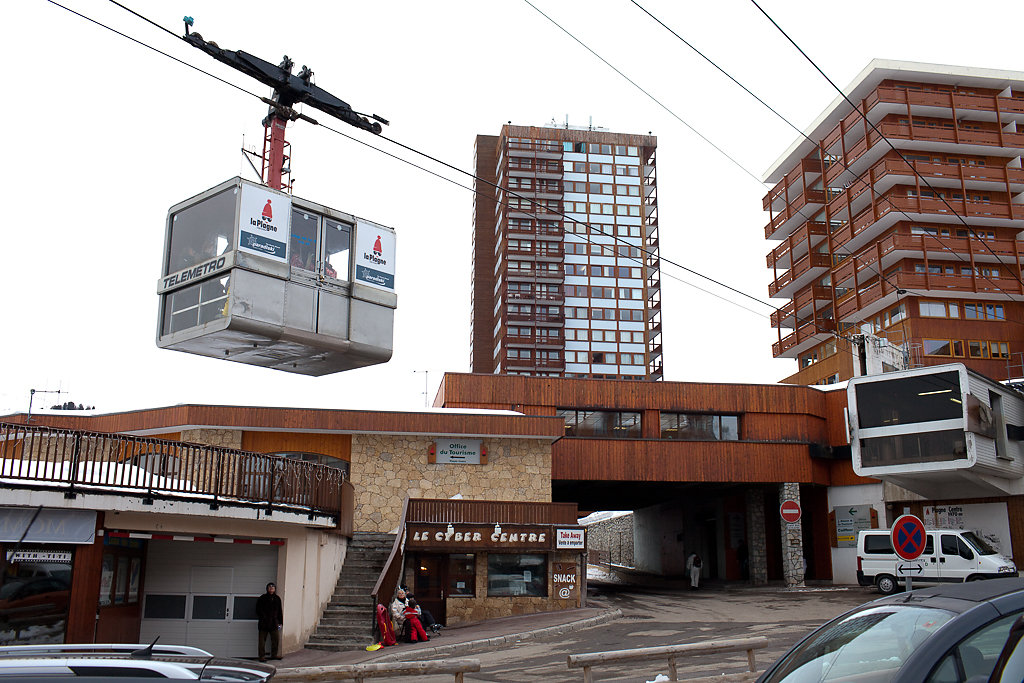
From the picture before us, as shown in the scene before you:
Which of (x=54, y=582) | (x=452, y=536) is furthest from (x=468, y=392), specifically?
(x=54, y=582)

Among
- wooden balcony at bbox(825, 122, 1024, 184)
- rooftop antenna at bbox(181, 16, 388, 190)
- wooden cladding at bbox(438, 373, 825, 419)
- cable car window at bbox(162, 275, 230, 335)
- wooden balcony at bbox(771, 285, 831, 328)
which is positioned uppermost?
wooden balcony at bbox(825, 122, 1024, 184)

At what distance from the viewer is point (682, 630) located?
64.2 ft

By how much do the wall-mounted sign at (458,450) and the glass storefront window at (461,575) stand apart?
4690 mm

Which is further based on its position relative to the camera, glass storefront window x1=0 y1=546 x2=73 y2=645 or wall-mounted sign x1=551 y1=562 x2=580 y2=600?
wall-mounted sign x1=551 y1=562 x2=580 y2=600

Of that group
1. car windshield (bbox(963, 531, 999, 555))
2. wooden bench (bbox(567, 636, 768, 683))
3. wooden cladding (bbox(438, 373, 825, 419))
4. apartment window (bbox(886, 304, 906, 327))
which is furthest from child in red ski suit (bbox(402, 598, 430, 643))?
apartment window (bbox(886, 304, 906, 327))

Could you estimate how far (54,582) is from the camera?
1514 cm

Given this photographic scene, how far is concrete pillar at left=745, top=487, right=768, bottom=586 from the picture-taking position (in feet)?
119

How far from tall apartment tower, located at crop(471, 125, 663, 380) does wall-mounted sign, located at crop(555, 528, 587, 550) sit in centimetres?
5544

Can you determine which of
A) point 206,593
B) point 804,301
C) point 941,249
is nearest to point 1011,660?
point 206,593

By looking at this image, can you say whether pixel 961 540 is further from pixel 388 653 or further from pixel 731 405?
pixel 388 653

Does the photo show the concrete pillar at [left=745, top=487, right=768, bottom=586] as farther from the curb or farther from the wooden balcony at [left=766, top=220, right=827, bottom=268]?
the wooden balcony at [left=766, top=220, right=827, bottom=268]

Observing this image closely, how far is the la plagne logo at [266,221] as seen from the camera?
15.0 meters

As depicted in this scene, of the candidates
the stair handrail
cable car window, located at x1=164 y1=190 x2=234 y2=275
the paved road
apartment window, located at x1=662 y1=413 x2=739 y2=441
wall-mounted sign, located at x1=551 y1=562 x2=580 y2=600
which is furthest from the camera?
apartment window, located at x1=662 y1=413 x2=739 y2=441

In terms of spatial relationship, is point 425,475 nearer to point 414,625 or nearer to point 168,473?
point 414,625
